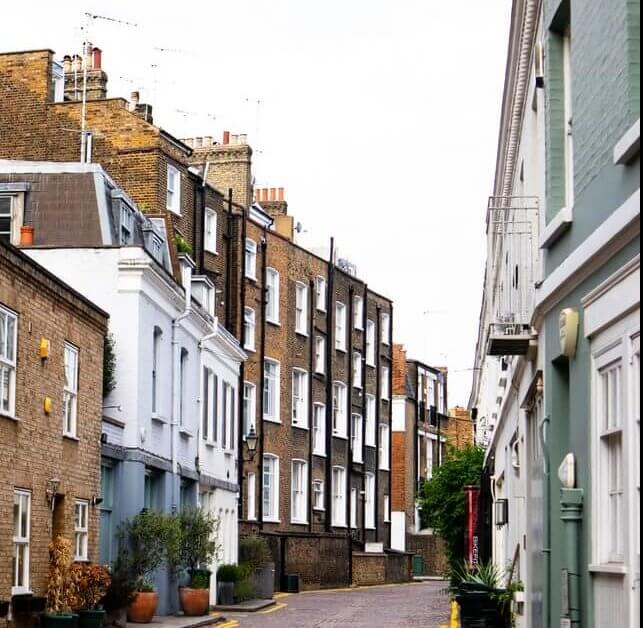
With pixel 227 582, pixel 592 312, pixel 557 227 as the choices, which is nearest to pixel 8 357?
pixel 557 227

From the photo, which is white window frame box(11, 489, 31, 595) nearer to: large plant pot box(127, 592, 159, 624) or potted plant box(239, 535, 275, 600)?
large plant pot box(127, 592, 159, 624)

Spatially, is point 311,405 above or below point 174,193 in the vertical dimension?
below

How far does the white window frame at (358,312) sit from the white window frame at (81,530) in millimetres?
31659

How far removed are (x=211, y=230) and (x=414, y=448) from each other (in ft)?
89.8

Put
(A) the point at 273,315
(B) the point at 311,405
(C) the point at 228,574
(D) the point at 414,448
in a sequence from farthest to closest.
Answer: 1. (D) the point at 414,448
2. (B) the point at 311,405
3. (A) the point at 273,315
4. (C) the point at 228,574

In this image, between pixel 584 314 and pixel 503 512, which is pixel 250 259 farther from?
pixel 584 314

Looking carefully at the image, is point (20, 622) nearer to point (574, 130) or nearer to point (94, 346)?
point (94, 346)

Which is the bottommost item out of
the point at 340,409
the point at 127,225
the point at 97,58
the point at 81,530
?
the point at 81,530

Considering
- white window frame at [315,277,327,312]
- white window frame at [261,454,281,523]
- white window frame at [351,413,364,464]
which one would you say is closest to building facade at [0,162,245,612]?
white window frame at [261,454,281,523]

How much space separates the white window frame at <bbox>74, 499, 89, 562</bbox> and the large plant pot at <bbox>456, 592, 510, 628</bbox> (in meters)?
7.96

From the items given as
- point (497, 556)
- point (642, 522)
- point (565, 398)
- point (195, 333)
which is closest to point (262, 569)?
point (195, 333)

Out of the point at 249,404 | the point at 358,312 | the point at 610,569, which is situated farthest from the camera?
the point at 358,312

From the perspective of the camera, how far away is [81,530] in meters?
24.4

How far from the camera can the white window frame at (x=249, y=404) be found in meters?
45.3
